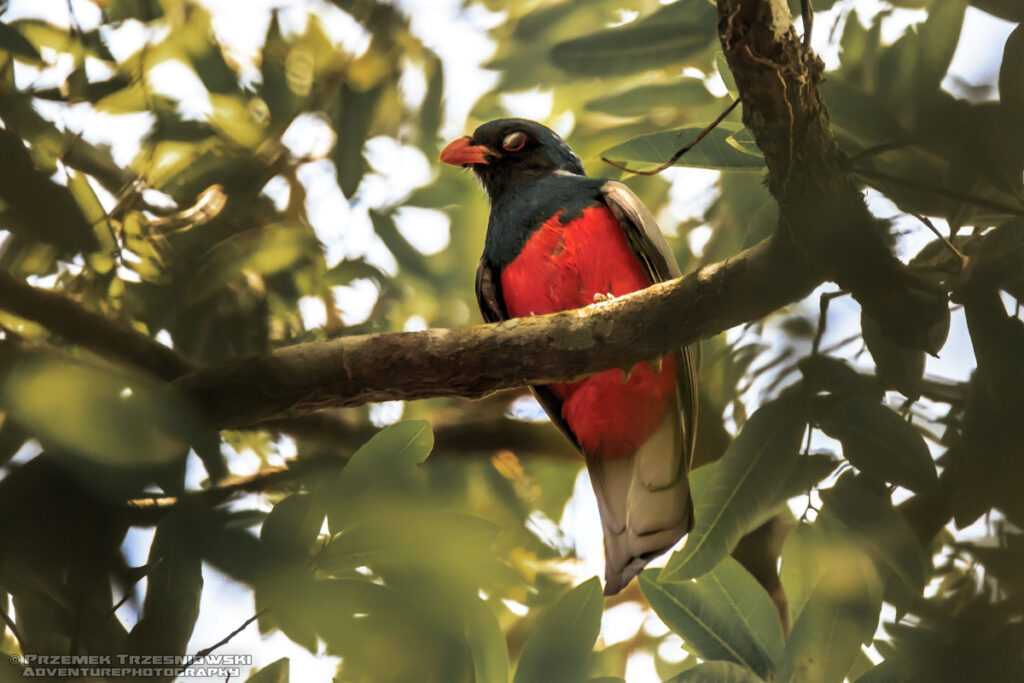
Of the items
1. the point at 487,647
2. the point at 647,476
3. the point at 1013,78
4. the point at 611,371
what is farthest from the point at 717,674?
the point at 1013,78

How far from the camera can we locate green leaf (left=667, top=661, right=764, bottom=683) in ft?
6.66

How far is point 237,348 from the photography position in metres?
2.42

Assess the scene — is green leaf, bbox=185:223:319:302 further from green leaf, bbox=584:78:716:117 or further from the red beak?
green leaf, bbox=584:78:716:117

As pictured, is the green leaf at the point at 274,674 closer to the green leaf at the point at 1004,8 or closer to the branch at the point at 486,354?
the branch at the point at 486,354

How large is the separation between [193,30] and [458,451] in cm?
182

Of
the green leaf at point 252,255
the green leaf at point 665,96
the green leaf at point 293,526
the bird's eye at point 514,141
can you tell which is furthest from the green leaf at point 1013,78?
the bird's eye at point 514,141

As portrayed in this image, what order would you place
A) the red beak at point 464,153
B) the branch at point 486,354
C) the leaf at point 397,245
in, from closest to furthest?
the branch at point 486,354
the leaf at point 397,245
the red beak at point 464,153

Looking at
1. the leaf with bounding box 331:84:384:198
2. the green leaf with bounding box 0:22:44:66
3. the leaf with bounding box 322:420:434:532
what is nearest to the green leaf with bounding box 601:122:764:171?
the leaf with bounding box 322:420:434:532

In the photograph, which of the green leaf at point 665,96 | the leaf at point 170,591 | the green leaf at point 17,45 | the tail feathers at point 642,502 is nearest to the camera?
the leaf at point 170,591

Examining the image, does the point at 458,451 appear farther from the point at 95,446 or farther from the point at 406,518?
the point at 95,446

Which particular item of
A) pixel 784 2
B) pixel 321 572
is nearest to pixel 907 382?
pixel 784 2

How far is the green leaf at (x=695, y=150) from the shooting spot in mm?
2270

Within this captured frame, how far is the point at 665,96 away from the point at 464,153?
3.15 feet

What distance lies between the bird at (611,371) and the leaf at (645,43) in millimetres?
464
